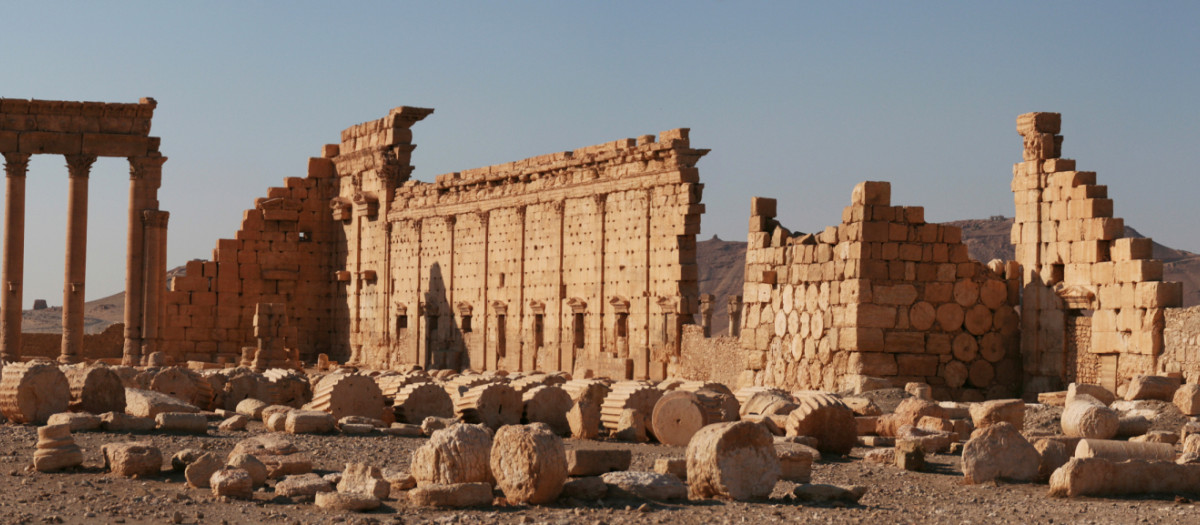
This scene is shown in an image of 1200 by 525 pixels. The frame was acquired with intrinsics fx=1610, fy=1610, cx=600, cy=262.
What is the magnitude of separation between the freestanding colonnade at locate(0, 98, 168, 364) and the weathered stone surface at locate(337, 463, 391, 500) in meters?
26.4

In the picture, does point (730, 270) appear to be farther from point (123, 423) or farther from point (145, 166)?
point (123, 423)

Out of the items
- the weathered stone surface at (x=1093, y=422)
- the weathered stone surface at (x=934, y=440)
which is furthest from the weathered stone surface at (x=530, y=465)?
the weathered stone surface at (x=1093, y=422)

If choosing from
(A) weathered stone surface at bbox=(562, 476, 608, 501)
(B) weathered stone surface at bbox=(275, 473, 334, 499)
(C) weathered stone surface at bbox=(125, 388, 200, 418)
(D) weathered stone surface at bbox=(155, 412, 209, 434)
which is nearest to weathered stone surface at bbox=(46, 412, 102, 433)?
(D) weathered stone surface at bbox=(155, 412, 209, 434)

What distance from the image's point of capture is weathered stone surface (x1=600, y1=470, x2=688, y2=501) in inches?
459

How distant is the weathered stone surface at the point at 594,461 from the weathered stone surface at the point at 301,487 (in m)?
1.83

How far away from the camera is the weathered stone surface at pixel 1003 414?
1705 centimetres

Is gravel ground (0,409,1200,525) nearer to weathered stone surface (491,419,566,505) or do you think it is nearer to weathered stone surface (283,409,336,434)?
weathered stone surface (491,419,566,505)

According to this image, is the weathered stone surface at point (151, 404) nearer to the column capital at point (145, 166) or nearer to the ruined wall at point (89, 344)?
the column capital at point (145, 166)

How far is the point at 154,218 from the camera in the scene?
37.8m

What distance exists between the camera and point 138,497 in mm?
11859

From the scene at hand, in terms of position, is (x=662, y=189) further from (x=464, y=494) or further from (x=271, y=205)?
(x=464, y=494)

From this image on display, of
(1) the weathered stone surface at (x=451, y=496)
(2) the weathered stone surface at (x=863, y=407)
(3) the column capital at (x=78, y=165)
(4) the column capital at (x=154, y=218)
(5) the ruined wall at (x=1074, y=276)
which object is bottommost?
(1) the weathered stone surface at (x=451, y=496)

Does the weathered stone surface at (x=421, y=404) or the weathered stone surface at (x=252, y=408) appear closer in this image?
the weathered stone surface at (x=421, y=404)

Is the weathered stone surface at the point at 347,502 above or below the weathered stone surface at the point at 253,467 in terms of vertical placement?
below
